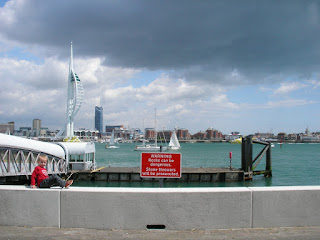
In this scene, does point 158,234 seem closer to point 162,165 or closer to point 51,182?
point 162,165

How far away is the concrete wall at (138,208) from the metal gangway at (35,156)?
21.0 meters

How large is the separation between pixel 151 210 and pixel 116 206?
2.41ft

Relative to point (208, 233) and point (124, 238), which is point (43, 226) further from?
point (208, 233)

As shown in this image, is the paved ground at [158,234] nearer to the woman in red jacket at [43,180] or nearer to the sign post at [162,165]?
the woman in red jacket at [43,180]

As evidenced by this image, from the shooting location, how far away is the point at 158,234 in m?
6.66

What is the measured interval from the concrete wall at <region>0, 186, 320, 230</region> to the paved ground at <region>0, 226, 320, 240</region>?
0.43 feet

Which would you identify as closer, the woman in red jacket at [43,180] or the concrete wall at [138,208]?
the concrete wall at [138,208]

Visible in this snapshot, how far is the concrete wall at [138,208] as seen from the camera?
6.86 m

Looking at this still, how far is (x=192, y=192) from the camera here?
22.6 feet

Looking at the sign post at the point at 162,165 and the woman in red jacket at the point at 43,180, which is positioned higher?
the sign post at the point at 162,165

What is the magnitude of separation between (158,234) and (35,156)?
2828 cm

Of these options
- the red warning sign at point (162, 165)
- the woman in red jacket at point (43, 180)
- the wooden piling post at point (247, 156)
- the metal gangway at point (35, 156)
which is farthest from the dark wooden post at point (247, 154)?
the woman in red jacket at point (43, 180)

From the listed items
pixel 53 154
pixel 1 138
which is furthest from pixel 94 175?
pixel 1 138

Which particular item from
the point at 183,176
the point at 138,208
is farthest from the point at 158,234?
the point at 183,176
